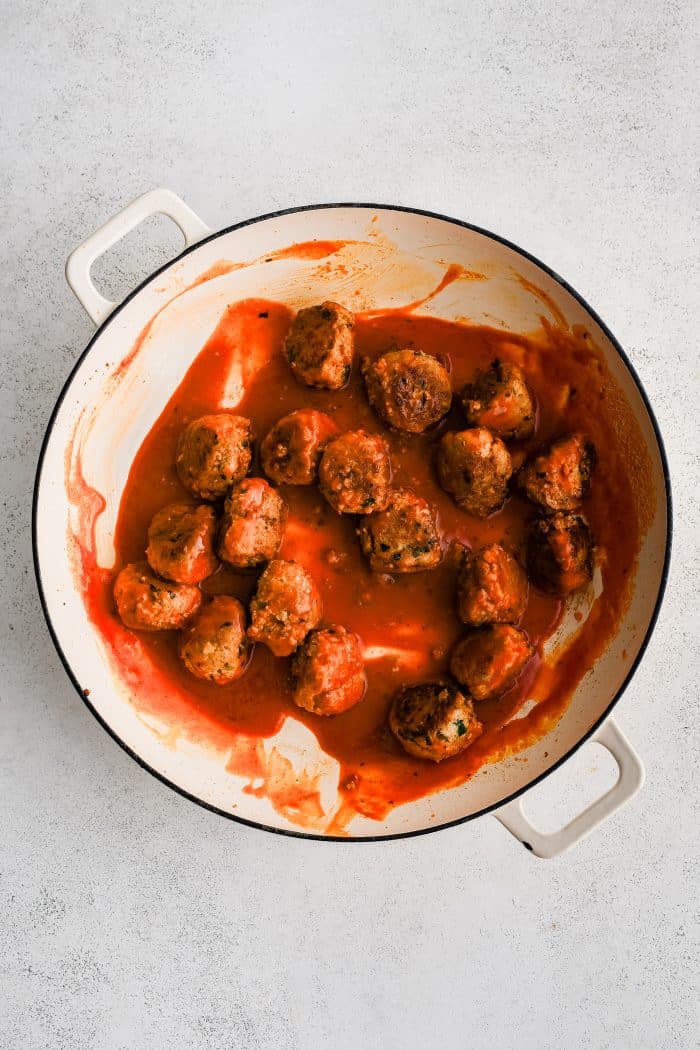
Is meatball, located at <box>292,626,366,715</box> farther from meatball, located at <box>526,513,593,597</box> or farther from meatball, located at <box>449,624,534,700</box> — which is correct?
meatball, located at <box>526,513,593,597</box>

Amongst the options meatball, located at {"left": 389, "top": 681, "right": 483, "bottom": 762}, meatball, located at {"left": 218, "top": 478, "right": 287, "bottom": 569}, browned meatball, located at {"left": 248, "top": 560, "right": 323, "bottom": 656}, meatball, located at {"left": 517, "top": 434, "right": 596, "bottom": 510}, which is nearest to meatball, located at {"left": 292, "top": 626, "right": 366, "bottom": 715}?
browned meatball, located at {"left": 248, "top": 560, "right": 323, "bottom": 656}

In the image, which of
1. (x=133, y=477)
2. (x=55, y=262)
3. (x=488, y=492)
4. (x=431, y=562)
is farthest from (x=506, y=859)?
(x=55, y=262)

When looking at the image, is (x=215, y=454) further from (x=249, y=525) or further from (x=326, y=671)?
(x=326, y=671)

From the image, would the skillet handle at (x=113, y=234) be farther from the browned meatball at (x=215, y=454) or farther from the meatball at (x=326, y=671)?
the meatball at (x=326, y=671)

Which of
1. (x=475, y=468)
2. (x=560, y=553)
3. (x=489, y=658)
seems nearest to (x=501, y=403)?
A: (x=475, y=468)

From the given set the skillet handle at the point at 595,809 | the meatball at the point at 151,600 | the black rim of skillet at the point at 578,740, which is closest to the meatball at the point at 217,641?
the meatball at the point at 151,600

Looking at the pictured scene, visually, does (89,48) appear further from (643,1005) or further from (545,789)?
(643,1005)
